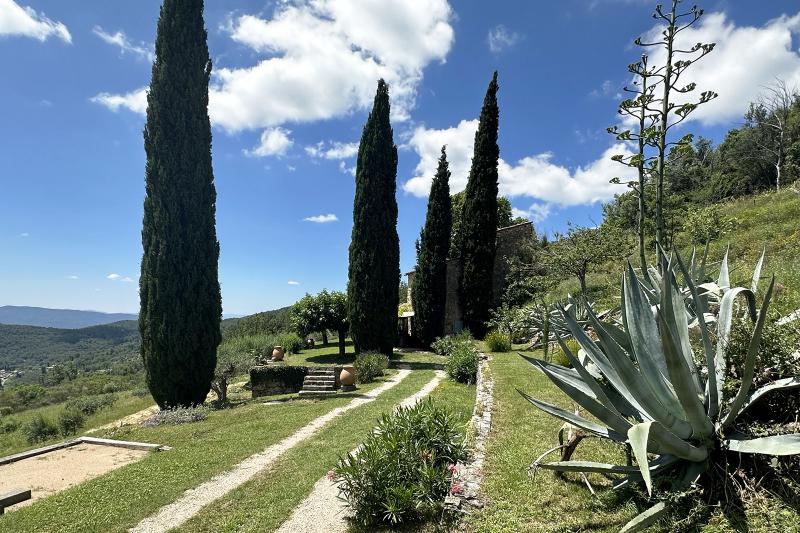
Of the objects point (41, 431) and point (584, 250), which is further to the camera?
point (584, 250)

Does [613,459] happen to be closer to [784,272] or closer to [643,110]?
[643,110]

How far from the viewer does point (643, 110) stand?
5.25m

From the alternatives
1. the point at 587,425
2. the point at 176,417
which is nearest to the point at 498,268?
the point at 176,417

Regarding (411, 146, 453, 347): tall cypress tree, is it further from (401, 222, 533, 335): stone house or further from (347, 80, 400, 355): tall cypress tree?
(347, 80, 400, 355): tall cypress tree

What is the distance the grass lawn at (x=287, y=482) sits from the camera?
15.8ft

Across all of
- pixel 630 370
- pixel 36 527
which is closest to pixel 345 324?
pixel 36 527

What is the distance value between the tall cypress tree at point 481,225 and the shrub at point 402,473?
1734 centimetres

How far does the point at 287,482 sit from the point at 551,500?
399 cm

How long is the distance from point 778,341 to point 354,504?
396cm

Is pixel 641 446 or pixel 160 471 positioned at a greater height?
pixel 641 446

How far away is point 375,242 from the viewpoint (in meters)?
20.0

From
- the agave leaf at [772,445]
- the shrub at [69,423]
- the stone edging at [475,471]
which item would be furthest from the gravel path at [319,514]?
the shrub at [69,423]

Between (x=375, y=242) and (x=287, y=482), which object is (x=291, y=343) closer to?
(x=375, y=242)

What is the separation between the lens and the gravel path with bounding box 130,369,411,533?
4980 millimetres
